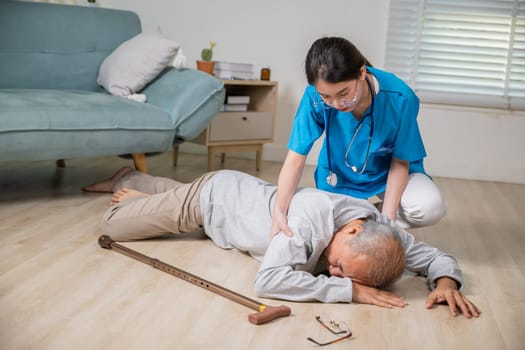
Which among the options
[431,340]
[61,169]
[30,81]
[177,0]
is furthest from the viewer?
[177,0]

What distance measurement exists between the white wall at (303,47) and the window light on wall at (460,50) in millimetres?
77

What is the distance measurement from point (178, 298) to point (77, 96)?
144 centimetres

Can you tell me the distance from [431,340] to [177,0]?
10.6ft

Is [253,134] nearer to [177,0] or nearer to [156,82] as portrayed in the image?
[156,82]

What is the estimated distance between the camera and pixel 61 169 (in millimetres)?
3553

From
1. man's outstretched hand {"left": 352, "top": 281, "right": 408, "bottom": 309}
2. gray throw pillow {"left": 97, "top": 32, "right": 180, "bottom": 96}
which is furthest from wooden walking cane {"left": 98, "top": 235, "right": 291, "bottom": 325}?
gray throw pillow {"left": 97, "top": 32, "right": 180, "bottom": 96}

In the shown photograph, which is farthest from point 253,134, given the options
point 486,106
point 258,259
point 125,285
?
point 125,285

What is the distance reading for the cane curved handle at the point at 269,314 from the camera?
5.41 ft

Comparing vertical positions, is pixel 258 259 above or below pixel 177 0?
below

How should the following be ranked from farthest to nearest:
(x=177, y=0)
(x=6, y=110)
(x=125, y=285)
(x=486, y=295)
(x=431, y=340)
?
(x=177, y=0) → (x=6, y=110) → (x=486, y=295) → (x=125, y=285) → (x=431, y=340)

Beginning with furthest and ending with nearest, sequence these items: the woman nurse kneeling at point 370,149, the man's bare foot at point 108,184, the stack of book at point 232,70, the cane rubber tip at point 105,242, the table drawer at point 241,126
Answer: the stack of book at point 232,70, the table drawer at point 241,126, the man's bare foot at point 108,184, the cane rubber tip at point 105,242, the woman nurse kneeling at point 370,149

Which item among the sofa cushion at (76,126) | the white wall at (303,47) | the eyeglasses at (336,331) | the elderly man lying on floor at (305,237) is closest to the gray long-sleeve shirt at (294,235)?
the elderly man lying on floor at (305,237)

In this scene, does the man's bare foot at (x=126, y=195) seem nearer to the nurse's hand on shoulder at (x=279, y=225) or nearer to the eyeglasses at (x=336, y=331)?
the nurse's hand on shoulder at (x=279, y=225)

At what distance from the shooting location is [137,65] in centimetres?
322
